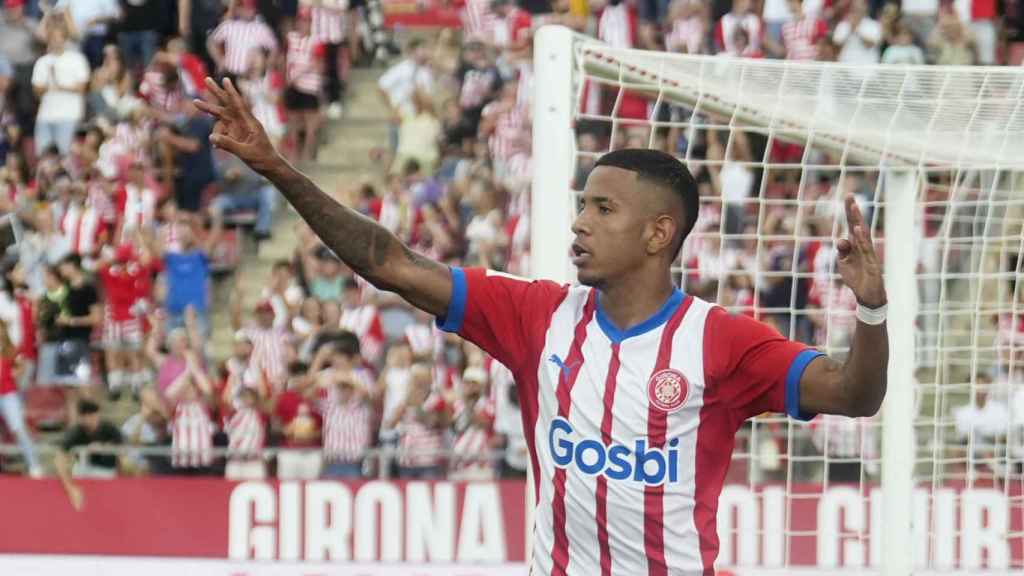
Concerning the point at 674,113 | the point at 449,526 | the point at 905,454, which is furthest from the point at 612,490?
the point at 449,526

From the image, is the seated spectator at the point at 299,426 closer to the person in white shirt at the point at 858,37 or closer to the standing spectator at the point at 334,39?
the standing spectator at the point at 334,39

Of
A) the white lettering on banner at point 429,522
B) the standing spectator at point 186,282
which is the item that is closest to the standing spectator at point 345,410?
the white lettering on banner at point 429,522

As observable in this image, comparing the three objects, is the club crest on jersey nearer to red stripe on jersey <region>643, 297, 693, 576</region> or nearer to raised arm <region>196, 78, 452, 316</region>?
red stripe on jersey <region>643, 297, 693, 576</region>

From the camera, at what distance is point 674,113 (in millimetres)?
8680

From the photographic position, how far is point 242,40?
1712cm

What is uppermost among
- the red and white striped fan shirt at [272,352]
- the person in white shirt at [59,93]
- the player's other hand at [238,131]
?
the person in white shirt at [59,93]

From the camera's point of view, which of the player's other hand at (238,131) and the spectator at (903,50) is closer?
the player's other hand at (238,131)

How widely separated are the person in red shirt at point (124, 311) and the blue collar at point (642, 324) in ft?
35.3

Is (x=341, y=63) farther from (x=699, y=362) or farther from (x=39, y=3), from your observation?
(x=699, y=362)

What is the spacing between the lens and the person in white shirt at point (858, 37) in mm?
15141

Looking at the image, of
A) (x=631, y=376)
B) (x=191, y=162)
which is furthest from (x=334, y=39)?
(x=631, y=376)

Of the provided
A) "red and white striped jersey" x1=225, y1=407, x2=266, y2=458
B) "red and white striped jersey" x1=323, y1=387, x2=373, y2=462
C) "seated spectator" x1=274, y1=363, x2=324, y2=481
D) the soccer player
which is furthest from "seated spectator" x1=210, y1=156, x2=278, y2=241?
the soccer player

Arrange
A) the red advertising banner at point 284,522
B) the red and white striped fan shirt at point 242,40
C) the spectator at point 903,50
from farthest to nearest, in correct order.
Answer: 1. the red and white striped fan shirt at point 242,40
2. the spectator at point 903,50
3. the red advertising banner at point 284,522

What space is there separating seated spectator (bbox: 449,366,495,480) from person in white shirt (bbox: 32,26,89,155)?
5.49 metres
